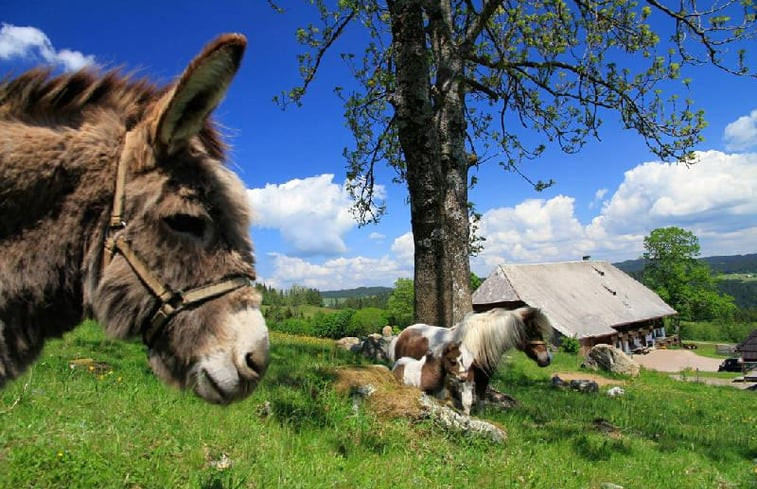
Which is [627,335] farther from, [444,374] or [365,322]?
[444,374]

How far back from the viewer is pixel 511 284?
44.8m

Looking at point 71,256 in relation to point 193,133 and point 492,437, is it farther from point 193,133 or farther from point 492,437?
point 492,437

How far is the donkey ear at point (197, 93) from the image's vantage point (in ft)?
5.60

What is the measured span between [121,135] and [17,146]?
0.37m

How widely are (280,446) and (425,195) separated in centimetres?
564

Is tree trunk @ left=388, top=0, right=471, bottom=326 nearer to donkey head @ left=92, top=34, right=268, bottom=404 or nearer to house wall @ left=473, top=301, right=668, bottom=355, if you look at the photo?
donkey head @ left=92, top=34, right=268, bottom=404

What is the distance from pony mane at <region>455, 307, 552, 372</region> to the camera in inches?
300

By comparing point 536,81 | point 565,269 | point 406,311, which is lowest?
point 406,311

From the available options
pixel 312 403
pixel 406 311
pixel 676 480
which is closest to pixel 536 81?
pixel 676 480

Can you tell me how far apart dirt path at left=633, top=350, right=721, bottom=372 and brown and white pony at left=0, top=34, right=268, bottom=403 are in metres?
47.3

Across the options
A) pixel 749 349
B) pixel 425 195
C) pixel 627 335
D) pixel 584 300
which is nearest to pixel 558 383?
pixel 425 195

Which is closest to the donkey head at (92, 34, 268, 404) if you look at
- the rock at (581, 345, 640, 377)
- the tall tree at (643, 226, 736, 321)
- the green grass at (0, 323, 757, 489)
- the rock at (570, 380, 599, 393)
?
the green grass at (0, 323, 757, 489)

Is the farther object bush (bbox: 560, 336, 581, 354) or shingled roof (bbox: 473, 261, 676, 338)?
shingled roof (bbox: 473, 261, 676, 338)

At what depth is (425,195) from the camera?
8.84 metres
